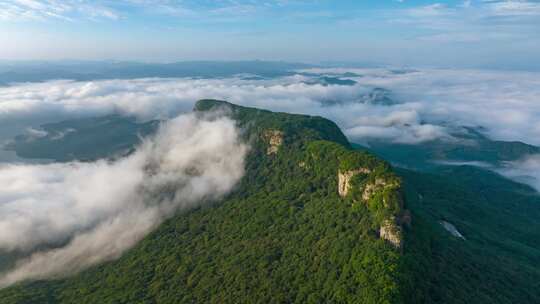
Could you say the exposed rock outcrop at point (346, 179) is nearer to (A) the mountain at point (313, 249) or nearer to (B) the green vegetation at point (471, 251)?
(A) the mountain at point (313, 249)

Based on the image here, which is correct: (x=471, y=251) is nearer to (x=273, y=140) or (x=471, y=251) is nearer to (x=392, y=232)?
(x=392, y=232)

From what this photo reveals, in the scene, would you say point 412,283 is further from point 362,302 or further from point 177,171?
point 177,171

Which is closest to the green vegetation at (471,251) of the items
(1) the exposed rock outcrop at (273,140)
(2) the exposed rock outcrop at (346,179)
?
(2) the exposed rock outcrop at (346,179)

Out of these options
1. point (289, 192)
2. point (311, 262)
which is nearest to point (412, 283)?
point (311, 262)

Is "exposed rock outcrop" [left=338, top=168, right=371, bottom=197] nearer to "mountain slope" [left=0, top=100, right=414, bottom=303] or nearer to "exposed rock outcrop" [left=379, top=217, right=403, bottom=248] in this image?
"mountain slope" [left=0, top=100, right=414, bottom=303]

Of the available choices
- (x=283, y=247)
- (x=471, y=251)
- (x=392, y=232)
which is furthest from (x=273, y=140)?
(x=392, y=232)

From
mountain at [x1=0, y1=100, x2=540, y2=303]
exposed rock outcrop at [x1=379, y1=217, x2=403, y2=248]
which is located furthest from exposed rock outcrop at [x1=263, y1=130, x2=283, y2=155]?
exposed rock outcrop at [x1=379, y1=217, x2=403, y2=248]
